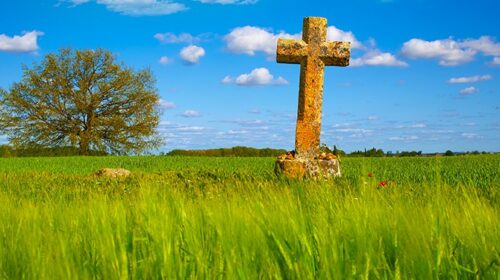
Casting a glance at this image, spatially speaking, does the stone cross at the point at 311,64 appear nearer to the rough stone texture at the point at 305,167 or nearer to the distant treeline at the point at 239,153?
the rough stone texture at the point at 305,167

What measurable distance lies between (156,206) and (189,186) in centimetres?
784

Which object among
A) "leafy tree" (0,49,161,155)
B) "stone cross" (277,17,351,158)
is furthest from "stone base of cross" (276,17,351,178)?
"leafy tree" (0,49,161,155)

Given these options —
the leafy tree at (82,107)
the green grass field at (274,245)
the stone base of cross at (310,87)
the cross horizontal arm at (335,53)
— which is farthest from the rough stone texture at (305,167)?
the leafy tree at (82,107)

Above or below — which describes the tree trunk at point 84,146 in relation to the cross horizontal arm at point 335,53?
below

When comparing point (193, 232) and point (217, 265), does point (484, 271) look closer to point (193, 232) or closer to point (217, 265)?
point (217, 265)

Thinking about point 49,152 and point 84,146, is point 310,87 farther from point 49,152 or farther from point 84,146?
point 49,152

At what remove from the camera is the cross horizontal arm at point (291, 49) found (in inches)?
499

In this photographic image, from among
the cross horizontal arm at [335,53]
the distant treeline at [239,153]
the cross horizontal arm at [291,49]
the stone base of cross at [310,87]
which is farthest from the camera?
the distant treeline at [239,153]

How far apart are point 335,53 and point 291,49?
1.03m

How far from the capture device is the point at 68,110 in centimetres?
3775

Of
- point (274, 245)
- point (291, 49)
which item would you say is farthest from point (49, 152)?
point (274, 245)

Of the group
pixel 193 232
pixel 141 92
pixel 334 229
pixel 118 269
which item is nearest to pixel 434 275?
pixel 334 229

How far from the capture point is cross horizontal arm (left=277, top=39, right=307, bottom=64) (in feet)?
41.5

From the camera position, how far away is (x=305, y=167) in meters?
12.3
